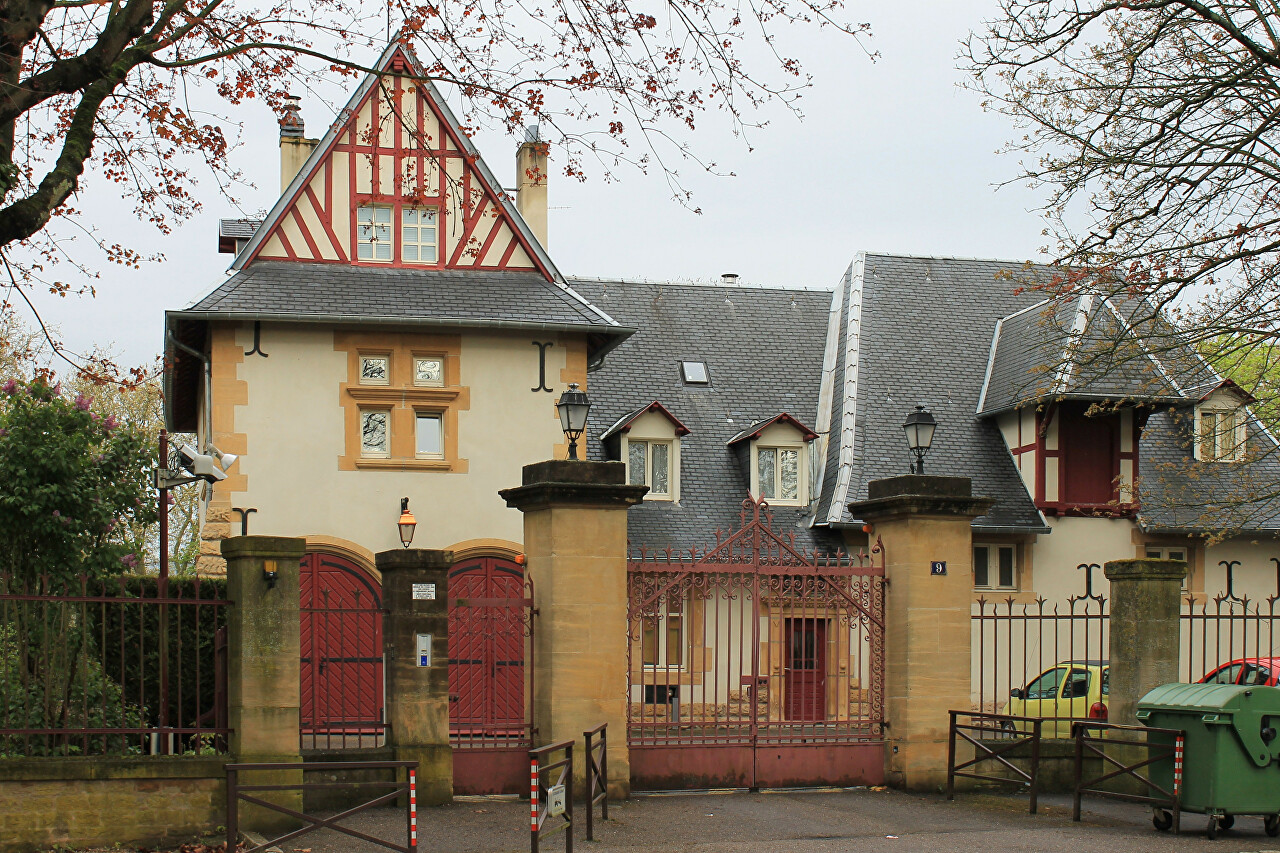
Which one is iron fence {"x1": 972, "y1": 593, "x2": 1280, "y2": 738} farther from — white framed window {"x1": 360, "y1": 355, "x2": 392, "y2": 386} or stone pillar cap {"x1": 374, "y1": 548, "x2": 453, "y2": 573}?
white framed window {"x1": 360, "y1": 355, "x2": 392, "y2": 386}

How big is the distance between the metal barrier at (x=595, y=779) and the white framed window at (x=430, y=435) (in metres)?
10.4

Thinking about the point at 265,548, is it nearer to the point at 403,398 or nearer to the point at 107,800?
the point at 107,800

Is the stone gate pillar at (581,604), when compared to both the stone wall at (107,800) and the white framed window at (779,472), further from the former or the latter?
the white framed window at (779,472)

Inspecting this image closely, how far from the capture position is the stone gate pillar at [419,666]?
40.2 feet

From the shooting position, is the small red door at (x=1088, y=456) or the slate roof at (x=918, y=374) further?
the small red door at (x=1088, y=456)

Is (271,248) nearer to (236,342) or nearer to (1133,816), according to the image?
(236,342)

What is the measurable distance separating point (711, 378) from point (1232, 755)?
53.5 ft

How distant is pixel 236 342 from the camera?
21391 millimetres

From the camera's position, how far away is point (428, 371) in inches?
874

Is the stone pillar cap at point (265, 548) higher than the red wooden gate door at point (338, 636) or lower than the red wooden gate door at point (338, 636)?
higher

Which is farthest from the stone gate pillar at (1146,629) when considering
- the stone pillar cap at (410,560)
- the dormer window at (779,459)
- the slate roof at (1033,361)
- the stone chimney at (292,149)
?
the stone chimney at (292,149)

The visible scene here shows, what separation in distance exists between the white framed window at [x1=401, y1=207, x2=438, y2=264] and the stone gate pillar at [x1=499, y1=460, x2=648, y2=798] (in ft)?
34.9

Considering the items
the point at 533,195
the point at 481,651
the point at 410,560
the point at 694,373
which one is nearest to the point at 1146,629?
the point at 410,560

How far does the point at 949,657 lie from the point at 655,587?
293 cm
